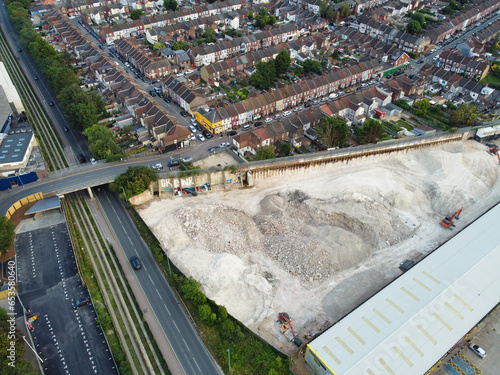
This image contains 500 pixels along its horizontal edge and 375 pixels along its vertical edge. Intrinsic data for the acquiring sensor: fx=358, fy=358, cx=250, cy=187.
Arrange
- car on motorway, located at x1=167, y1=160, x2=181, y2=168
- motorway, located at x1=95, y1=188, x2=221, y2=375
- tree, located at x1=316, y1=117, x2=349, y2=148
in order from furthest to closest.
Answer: tree, located at x1=316, y1=117, x2=349, y2=148, car on motorway, located at x1=167, y1=160, x2=181, y2=168, motorway, located at x1=95, y1=188, x2=221, y2=375

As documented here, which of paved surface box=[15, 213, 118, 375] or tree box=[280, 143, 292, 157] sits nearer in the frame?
paved surface box=[15, 213, 118, 375]

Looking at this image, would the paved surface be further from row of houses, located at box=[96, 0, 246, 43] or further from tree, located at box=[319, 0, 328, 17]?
tree, located at box=[319, 0, 328, 17]

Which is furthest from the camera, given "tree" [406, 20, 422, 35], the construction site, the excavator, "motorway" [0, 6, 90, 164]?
"tree" [406, 20, 422, 35]

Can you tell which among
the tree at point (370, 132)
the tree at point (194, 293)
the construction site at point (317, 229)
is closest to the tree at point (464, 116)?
the construction site at point (317, 229)

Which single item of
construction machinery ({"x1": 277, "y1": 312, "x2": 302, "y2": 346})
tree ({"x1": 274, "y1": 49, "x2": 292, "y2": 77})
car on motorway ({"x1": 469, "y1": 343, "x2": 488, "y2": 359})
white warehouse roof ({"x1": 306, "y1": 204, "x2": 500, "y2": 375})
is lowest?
car on motorway ({"x1": 469, "y1": 343, "x2": 488, "y2": 359})

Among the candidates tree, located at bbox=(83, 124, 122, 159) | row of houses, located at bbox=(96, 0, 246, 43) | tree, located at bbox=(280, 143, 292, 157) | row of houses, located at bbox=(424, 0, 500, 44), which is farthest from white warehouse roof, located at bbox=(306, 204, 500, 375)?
row of houses, located at bbox=(96, 0, 246, 43)

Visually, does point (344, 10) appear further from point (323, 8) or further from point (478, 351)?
point (478, 351)

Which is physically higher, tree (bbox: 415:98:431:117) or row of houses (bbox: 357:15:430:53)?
row of houses (bbox: 357:15:430:53)
